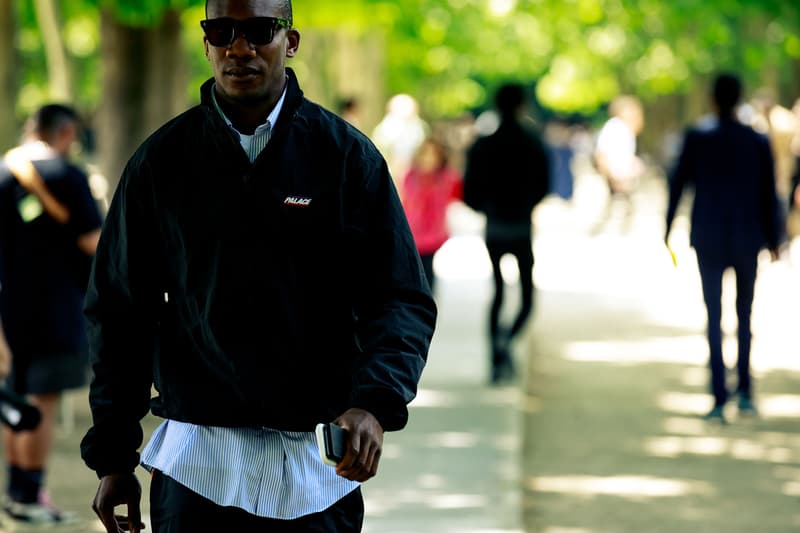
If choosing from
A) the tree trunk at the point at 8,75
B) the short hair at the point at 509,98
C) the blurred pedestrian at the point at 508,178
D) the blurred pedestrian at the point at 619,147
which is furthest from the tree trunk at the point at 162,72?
the blurred pedestrian at the point at 619,147

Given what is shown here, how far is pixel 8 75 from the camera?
11398 mm

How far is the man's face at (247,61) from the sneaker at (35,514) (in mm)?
4093

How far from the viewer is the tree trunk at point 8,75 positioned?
1123 cm

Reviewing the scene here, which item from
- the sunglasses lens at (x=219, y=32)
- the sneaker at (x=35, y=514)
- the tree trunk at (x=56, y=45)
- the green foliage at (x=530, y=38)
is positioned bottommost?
the sneaker at (x=35, y=514)

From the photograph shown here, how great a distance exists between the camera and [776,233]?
966 cm

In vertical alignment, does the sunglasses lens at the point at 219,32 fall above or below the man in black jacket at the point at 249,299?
above

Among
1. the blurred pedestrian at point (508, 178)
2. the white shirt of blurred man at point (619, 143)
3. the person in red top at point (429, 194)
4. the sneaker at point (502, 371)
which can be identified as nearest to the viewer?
the blurred pedestrian at point (508, 178)

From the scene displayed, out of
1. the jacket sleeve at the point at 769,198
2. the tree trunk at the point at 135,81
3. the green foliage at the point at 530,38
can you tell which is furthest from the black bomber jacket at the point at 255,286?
the tree trunk at the point at 135,81

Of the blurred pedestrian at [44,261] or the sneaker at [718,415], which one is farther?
the sneaker at [718,415]

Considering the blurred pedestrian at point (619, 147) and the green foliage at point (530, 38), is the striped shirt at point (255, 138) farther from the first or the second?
the blurred pedestrian at point (619, 147)

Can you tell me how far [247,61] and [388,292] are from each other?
0.53 meters

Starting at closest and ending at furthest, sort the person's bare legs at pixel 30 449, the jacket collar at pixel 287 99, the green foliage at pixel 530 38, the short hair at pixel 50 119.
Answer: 1. the jacket collar at pixel 287 99
2. the person's bare legs at pixel 30 449
3. the short hair at pixel 50 119
4. the green foliage at pixel 530 38

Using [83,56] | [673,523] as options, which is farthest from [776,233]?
[83,56]

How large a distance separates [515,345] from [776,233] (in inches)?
132
